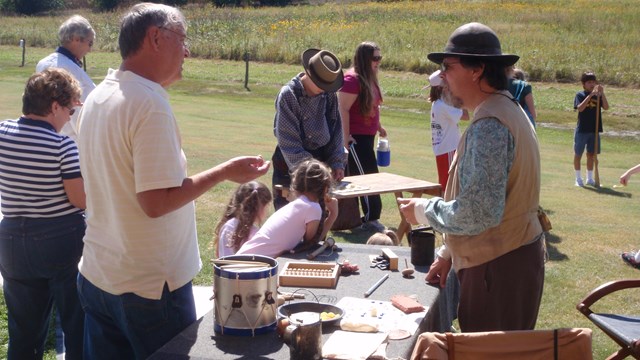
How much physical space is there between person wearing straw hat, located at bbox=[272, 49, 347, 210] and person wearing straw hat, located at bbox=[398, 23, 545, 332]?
2.80m

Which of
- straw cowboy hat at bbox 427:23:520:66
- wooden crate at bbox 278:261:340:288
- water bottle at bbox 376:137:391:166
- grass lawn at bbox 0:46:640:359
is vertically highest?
straw cowboy hat at bbox 427:23:520:66

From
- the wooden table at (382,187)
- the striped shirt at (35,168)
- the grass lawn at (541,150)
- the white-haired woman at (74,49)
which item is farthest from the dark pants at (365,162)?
the striped shirt at (35,168)

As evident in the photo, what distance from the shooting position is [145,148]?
273 centimetres

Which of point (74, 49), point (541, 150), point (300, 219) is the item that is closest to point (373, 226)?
point (300, 219)

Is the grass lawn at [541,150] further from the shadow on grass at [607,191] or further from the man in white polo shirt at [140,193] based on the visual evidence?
the man in white polo shirt at [140,193]

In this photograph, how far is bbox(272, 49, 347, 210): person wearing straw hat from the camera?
610cm

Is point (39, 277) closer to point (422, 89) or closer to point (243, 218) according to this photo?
point (243, 218)

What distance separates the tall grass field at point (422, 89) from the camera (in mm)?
7656

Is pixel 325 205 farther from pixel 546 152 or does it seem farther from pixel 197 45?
pixel 197 45

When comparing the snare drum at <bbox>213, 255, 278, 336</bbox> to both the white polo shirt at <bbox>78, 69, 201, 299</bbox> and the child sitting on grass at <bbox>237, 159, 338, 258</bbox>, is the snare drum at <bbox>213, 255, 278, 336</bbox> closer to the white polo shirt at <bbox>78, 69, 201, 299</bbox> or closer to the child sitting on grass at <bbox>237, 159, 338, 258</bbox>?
the white polo shirt at <bbox>78, 69, 201, 299</bbox>

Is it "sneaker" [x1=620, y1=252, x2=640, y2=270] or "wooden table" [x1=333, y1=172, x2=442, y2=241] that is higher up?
"wooden table" [x1=333, y1=172, x2=442, y2=241]

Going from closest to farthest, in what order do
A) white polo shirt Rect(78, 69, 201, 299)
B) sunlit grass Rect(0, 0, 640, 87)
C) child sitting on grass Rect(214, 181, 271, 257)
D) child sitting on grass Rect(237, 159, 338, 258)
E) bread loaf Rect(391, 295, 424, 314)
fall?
1. white polo shirt Rect(78, 69, 201, 299)
2. bread loaf Rect(391, 295, 424, 314)
3. child sitting on grass Rect(237, 159, 338, 258)
4. child sitting on grass Rect(214, 181, 271, 257)
5. sunlit grass Rect(0, 0, 640, 87)

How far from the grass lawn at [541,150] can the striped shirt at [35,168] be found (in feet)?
4.24

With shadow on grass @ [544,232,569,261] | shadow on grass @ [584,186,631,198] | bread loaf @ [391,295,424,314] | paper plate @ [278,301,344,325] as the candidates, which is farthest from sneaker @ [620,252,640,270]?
paper plate @ [278,301,344,325]
